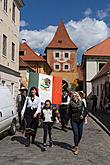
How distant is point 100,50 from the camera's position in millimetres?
51781

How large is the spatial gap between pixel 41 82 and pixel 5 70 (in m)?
6.51

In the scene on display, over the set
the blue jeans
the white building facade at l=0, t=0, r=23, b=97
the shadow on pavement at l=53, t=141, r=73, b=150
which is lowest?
the shadow on pavement at l=53, t=141, r=73, b=150

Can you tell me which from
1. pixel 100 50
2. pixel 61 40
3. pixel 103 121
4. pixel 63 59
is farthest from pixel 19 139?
pixel 61 40

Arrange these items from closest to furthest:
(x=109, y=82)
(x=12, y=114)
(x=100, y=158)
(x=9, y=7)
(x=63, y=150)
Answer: (x=100, y=158), (x=63, y=150), (x=12, y=114), (x=9, y=7), (x=109, y=82)

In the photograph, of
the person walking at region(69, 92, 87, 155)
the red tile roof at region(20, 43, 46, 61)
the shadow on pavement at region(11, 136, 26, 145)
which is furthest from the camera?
the red tile roof at region(20, 43, 46, 61)

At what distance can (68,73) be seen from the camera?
261ft

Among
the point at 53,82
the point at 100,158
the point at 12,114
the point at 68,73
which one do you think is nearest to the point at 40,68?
the point at 68,73

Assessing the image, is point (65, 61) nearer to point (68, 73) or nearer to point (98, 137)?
point (68, 73)

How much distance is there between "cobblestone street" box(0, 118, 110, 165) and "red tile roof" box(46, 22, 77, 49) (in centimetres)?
6995

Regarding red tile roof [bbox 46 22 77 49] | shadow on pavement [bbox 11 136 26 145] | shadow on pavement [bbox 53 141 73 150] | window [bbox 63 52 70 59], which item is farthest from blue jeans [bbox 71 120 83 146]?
red tile roof [bbox 46 22 77 49]

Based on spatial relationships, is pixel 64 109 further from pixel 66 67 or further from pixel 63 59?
pixel 63 59

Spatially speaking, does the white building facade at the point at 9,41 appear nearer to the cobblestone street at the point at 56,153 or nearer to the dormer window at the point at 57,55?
the cobblestone street at the point at 56,153

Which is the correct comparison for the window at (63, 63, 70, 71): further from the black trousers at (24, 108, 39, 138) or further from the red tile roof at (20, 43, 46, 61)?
the black trousers at (24, 108, 39, 138)

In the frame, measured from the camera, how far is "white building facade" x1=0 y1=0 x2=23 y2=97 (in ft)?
69.8
